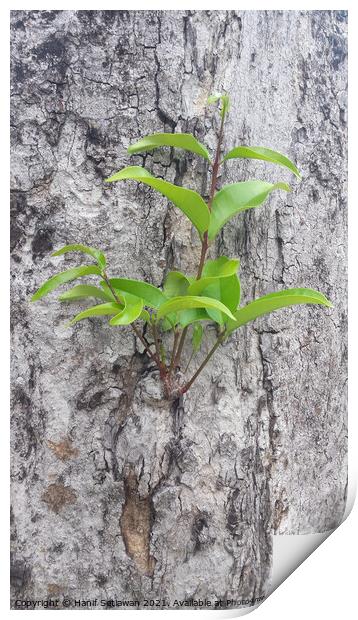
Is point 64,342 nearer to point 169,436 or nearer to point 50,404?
point 50,404

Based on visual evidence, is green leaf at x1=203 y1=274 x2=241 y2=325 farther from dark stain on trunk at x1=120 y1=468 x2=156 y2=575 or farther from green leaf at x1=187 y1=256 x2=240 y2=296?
dark stain on trunk at x1=120 y1=468 x2=156 y2=575

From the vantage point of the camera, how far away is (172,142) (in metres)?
1.06

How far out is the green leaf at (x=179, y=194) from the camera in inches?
39.1

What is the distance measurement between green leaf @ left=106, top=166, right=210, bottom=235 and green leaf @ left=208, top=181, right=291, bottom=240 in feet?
0.07

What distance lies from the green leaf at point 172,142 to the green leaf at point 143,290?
223 millimetres

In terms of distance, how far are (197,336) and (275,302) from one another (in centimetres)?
16

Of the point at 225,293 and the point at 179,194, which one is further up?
the point at 179,194

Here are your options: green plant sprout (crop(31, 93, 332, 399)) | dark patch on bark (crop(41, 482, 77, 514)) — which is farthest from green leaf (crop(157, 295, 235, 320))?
dark patch on bark (crop(41, 482, 77, 514))

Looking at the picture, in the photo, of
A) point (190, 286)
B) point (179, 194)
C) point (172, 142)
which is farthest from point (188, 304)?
point (172, 142)

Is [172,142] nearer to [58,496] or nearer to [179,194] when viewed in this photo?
[179,194]

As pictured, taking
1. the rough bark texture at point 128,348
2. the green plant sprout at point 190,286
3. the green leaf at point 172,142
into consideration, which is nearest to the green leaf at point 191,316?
→ the green plant sprout at point 190,286

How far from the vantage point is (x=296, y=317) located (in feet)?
3.93

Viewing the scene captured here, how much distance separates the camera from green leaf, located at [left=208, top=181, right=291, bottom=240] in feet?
3.45

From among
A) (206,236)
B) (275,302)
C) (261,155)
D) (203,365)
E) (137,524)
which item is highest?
(261,155)
